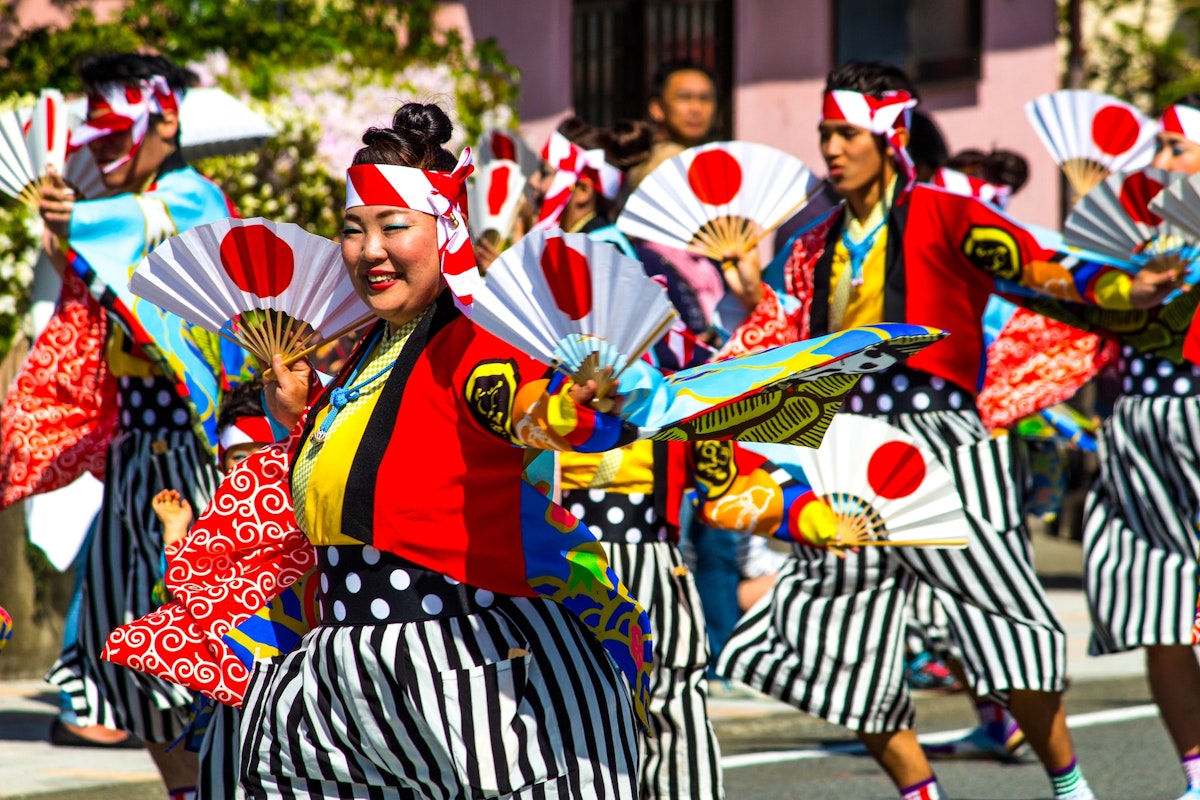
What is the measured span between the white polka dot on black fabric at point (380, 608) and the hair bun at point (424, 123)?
0.82 m

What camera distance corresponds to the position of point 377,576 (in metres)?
3.32

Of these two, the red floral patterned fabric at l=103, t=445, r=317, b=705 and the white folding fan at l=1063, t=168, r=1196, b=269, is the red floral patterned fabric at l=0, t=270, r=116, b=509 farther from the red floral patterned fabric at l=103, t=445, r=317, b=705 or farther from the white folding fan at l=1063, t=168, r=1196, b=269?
the white folding fan at l=1063, t=168, r=1196, b=269

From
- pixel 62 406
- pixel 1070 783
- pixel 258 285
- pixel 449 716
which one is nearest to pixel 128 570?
pixel 62 406

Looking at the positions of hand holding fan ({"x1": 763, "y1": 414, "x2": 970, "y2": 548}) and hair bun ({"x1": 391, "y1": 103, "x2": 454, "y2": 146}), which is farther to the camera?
hand holding fan ({"x1": 763, "y1": 414, "x2": 970, "y2": 548})

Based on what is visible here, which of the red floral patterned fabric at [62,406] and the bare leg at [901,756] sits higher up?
the red floral patterned fabric at [62,406]

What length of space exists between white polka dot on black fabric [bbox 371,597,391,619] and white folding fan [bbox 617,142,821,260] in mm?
2492

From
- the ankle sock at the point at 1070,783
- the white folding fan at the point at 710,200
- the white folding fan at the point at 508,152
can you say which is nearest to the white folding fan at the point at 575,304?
the white folding fan at the point at 710,200

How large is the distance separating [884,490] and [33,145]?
8.44 feet

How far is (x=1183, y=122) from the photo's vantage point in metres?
6.15

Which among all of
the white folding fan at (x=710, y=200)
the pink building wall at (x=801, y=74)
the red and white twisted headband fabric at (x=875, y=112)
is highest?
the pink building wall at (x=801, y=74)

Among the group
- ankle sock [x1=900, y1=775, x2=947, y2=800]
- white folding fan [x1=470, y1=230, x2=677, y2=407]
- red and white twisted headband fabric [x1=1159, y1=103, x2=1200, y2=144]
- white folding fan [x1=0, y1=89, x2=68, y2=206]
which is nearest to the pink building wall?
red and white twisted headband fabric [x1=1159, y1=103, x2=1200, y2=144]

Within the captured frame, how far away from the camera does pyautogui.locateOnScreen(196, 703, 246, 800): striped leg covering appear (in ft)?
14.0

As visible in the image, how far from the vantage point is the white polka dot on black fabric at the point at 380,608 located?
10.9ft

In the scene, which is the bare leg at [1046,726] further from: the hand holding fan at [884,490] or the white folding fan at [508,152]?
the white folding fan at [508,152]
